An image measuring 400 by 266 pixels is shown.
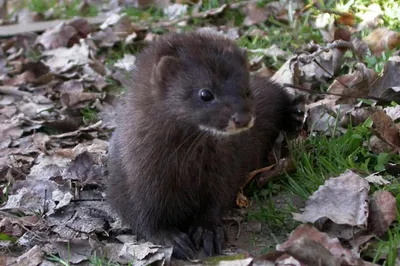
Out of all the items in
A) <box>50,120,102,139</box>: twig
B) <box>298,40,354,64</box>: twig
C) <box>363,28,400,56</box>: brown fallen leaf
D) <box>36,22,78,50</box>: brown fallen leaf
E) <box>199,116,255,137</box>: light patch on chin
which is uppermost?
<box>199,116,255,137</box>: light patch on chin

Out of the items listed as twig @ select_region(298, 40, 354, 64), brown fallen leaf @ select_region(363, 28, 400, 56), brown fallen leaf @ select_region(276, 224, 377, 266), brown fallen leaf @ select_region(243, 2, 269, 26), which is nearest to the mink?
brown fallen leaf @ select_region(276, 224, 377, 266)

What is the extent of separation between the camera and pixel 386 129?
157 inches

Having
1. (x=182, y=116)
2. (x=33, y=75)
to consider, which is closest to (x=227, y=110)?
(x=182, y=116)

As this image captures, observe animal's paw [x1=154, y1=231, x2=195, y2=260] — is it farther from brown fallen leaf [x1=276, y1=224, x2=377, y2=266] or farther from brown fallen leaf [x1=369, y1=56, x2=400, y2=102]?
brown fallen leaf [x1=369, y1=56, x2=400, y2=102]

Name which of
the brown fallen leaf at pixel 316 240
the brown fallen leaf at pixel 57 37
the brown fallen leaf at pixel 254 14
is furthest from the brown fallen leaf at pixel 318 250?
the brown fallen leaf at pixel 57 37

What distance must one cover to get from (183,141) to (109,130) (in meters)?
2.04

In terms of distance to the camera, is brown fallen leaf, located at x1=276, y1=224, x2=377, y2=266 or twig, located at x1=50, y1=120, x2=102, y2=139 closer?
brown fallen leaf, located at x1=276, y1=224, x2=377, y2=266

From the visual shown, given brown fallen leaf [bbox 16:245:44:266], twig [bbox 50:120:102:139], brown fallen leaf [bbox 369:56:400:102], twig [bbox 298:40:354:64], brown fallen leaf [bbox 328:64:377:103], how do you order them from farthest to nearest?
1. twig [bbox 50:120:102:139]
2. twig [bbox 298:40:354:64]
3. brown fallen leaf [bbox 328:64:377:103]
4. brown fallen leaf [bbox 369:56:400:102]
5. brown fallen leaf [bbox 16:245:44:266]

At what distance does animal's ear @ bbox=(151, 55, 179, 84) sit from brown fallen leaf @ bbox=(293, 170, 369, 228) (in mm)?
967

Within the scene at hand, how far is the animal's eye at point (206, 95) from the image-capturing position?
3306 mm

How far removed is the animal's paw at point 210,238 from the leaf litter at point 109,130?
0.07m

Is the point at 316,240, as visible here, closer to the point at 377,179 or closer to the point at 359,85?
the point at 377,179

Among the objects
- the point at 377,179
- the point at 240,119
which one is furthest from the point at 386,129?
the point at 240,119

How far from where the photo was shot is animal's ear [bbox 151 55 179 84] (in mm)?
3430
